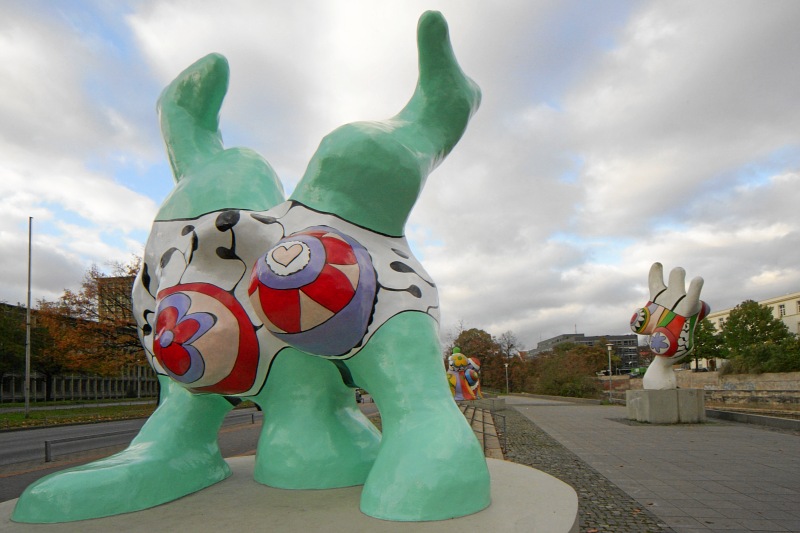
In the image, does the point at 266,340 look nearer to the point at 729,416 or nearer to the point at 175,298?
the point at 175,298

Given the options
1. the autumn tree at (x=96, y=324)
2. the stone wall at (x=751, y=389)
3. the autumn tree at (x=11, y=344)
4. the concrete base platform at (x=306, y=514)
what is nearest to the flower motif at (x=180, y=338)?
the concrete base platform at (x=306, y=514)

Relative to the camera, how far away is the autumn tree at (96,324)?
2069 cm

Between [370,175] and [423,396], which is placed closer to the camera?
[423,396]

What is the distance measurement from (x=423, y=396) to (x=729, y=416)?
16503 millimetres

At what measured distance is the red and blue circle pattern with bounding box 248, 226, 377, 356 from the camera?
343 centimetres

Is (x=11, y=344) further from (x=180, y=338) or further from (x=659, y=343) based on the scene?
(x=180, y=338)

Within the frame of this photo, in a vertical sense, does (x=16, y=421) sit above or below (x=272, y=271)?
below

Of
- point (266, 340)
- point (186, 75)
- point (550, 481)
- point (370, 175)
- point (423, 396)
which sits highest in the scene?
point (186, 75)

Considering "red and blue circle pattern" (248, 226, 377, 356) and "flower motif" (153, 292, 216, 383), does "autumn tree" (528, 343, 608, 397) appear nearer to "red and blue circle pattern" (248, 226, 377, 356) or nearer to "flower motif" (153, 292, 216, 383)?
"red and blue circle pattern" (248, 226, 377, 356)

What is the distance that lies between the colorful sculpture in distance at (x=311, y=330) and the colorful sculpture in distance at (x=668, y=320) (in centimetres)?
1324

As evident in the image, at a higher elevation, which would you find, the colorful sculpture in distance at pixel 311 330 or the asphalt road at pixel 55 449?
the colorful sculpture in distance at pixel 311 330

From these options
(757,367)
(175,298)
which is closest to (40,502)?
(175,298)

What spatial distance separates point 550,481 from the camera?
4.43m

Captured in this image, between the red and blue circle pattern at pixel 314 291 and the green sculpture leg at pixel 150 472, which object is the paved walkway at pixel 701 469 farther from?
the green sculpture leg at pixel 150 472
